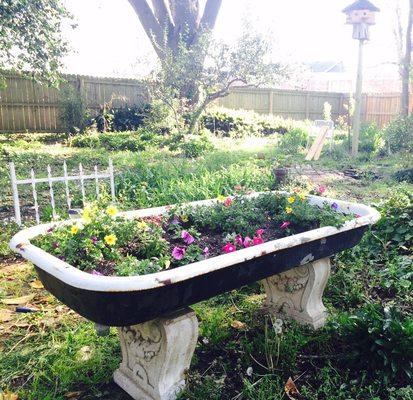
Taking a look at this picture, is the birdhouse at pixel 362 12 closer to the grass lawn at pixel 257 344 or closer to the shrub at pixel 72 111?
the grass lawn at pixel 257 344

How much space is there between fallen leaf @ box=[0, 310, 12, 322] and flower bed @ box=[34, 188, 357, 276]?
36.8 inches

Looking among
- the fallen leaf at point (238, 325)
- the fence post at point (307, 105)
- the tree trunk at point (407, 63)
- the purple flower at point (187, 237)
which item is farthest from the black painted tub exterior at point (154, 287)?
the fence post at point (307, 105)

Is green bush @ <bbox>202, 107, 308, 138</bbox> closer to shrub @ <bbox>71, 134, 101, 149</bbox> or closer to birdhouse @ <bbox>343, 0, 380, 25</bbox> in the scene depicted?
shrub @ <bbox>71, 134, 101, 149</bbox>

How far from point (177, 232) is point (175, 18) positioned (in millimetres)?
11804

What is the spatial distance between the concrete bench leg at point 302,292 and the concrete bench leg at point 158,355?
0.96 meters

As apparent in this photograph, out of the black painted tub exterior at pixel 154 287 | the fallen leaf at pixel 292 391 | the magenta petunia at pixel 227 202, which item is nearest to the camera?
the black painted tub exterior at pixel 154 287

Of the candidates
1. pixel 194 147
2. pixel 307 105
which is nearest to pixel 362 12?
pixel 194 147

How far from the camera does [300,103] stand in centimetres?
1830

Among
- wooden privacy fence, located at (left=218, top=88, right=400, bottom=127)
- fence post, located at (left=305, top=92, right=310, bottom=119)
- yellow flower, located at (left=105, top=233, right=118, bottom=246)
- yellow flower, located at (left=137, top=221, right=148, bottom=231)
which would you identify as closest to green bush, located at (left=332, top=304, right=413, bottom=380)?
yellow flower, located at (left=137, top=221, right=148, bottom=231)

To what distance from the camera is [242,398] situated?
204 centimetres

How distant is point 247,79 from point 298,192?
27.5 ft

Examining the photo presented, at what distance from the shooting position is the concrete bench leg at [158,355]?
1916mm

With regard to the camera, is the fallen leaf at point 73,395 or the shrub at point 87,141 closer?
the fallen leaf at point 73,395

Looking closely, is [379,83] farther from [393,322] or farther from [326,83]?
[393,322]
